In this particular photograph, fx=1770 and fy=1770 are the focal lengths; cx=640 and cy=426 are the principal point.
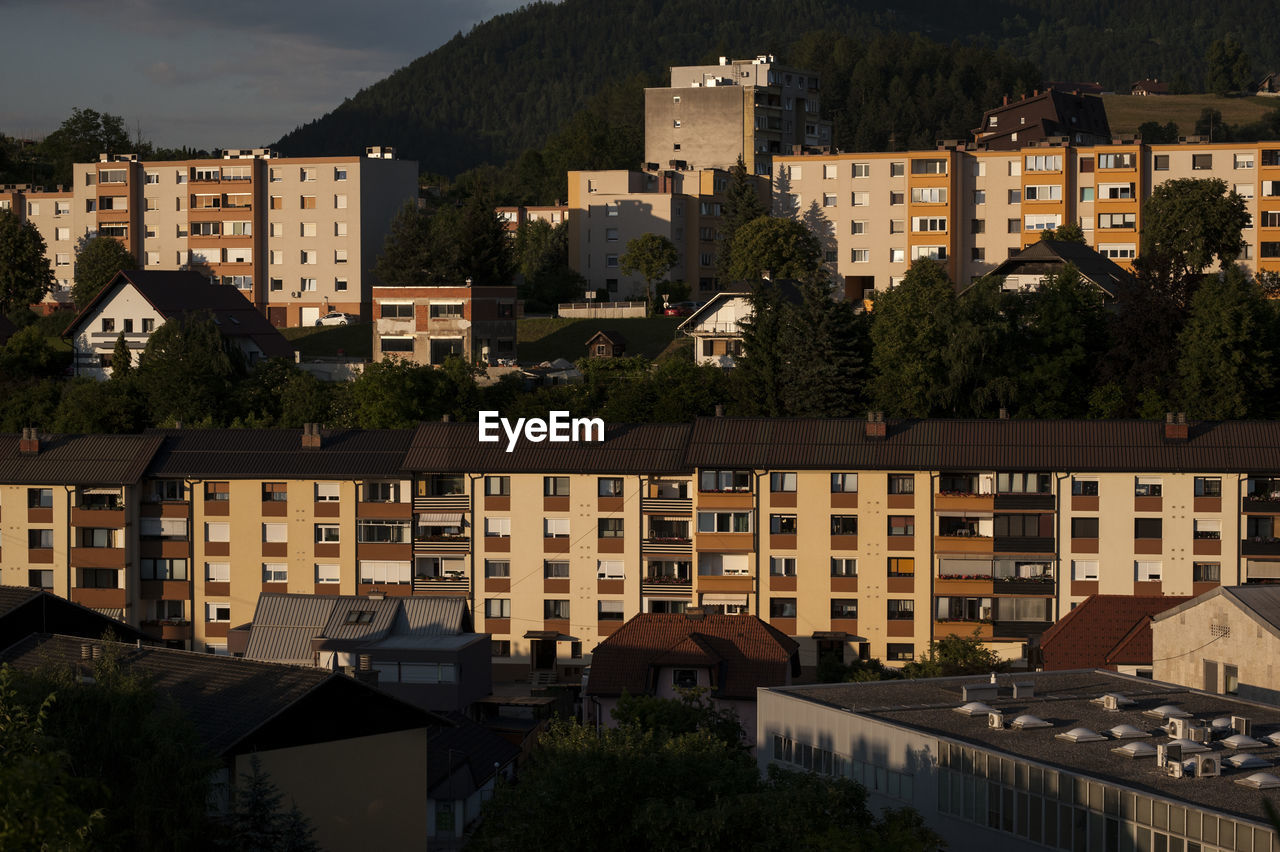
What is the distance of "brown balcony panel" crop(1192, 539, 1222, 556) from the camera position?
66000 millimetres

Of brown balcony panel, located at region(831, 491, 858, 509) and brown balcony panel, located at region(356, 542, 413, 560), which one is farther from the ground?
brown balcony panel, located at region(831, 491, 858, 509)

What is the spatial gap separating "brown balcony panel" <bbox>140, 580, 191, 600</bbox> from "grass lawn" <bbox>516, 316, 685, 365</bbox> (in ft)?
104

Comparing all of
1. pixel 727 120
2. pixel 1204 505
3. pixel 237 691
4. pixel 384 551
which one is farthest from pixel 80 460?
pixel 727 120

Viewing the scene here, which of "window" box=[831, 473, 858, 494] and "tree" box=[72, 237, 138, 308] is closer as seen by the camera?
"window" box=[831, 473, 858, 494]

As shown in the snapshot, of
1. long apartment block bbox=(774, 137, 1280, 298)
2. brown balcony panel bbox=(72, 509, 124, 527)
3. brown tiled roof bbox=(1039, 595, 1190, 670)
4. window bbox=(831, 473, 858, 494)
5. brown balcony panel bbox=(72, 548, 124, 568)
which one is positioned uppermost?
long apartment block bbox=(774, 137, 1280, 298)

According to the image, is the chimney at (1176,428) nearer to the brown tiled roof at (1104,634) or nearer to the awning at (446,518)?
the brown tiled roof at (1104,634)

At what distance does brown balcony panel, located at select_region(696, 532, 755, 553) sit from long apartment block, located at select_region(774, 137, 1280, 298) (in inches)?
1882

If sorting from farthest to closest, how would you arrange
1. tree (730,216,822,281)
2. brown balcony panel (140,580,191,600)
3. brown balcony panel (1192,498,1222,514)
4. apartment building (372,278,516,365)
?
tree (730,216,822,281) < apartment building (372,278,516,365) < brown balcony panel (140,580,191,600) < brown balcony panel (1192,498,1222,514)

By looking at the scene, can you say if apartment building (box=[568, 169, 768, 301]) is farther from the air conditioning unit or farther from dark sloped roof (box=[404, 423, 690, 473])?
the air conditioning unit

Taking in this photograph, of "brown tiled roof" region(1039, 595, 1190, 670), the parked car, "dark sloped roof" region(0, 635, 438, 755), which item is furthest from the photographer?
the parked car

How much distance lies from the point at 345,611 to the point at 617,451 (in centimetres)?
1463

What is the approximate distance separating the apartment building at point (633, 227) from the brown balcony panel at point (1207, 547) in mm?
61351

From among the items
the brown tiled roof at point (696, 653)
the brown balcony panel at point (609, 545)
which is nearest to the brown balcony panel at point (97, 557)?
the brown balcony panel at point (609, 545)

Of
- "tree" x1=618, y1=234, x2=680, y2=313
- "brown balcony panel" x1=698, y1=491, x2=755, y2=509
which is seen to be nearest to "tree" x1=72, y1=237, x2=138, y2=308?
"tree" x1=618, y1=234, x2=680, y2=313
